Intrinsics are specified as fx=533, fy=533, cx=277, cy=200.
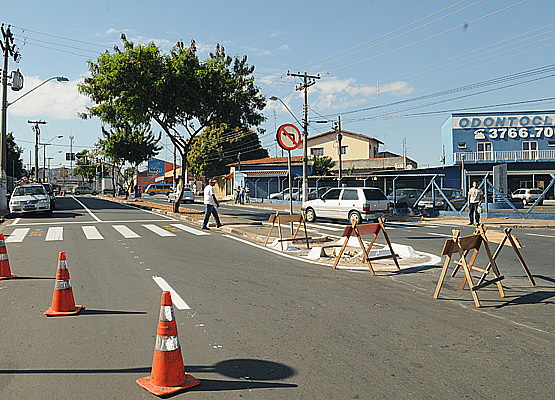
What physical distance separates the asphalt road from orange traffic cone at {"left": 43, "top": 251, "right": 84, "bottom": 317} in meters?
0.14

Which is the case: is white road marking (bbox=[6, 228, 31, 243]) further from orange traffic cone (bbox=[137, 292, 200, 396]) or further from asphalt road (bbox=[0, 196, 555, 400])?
orange traffic cone (bbox=[137, 292, 200, 396])

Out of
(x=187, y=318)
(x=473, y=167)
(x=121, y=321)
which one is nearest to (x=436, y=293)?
(x=187, y=318)

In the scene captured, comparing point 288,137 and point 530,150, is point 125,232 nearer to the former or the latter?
point 288,137

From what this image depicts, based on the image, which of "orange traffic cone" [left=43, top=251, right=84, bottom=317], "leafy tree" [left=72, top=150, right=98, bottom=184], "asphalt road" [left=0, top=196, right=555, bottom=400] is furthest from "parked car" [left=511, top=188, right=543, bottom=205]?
"leafy tree" [left=72, top=150, right=98, bottom=184]

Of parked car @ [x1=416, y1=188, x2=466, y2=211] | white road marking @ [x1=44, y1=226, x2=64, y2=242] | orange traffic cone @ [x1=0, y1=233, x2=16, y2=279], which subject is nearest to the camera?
orange traffic cone @ [x1=0, y1=233, x2=16, y2=279]

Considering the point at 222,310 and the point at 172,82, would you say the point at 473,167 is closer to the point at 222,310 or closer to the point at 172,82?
the point at 172,82

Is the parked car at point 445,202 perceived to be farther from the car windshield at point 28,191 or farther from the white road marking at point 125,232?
the car windshield at point 28,191

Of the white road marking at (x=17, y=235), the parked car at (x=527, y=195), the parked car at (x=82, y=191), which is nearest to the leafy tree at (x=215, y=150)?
the parked car at (x=82, y=191)

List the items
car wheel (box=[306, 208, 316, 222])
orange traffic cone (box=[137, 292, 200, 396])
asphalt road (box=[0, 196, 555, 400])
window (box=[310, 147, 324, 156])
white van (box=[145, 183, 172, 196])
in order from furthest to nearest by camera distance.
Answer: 1. white van (box=[145, 183, 172, 196])
2. window (box=[310, 147, 324, 156])
3. car wheel (box=[306, 208, 316, 222])
4. asphalt road (box=[0, 196, 555, 400])
5. orange traffic cone (box=[137, 292, 200, 396])

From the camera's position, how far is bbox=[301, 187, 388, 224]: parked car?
71.9ft

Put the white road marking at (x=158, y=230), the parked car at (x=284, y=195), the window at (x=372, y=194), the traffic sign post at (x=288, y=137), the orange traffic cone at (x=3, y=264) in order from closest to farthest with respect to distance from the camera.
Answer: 1. the orange traffic cone at (x=3, y=264)
2. the traffic sign post at (x=288, y=137)
3. the white road marking at (x=158, y=230)
4. the window at (x=372, y=194)
5. the parked car at (x=284, y=195)

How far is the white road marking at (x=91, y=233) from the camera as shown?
16.3m

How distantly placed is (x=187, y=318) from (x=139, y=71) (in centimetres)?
1915

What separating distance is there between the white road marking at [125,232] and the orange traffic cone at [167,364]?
12.5m
